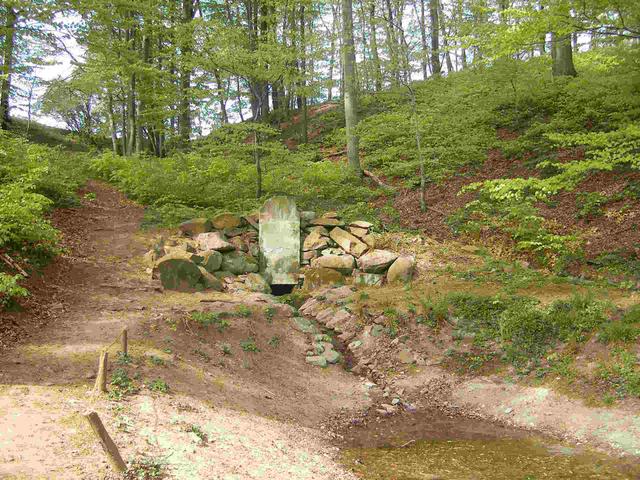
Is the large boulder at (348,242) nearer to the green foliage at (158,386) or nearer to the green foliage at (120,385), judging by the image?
the green foliage at (158,386)

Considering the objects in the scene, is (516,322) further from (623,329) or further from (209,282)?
(209,282)

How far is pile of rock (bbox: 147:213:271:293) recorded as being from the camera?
939 centimetres

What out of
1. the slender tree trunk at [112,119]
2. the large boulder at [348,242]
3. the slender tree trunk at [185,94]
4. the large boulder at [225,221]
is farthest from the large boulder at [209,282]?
the slender tree trunk at [112,119]

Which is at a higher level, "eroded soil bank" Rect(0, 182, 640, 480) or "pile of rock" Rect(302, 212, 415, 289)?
"pile of rock" Rect(302, 212, 415, 289)

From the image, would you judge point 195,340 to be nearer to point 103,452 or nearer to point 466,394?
point 103,452

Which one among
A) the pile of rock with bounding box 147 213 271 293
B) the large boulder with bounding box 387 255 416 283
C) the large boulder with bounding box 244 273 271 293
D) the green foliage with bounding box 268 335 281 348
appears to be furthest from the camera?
the large boulder with bounding box 244 273 271 293

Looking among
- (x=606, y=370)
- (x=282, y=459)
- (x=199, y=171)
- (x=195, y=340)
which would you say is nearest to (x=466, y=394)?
(x=606, y=370)

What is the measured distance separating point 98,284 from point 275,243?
4089 millimetres

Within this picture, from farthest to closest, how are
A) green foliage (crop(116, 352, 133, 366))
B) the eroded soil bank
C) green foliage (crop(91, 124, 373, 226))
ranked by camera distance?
green foliage (crop(91, 124, 373, 226)), green foliage (crop(116, 352, 133, 366)), the eroded soil bank

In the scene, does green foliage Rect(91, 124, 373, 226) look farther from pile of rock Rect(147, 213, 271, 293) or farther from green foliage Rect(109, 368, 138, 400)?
green foliage Rect(109, 368, 138, 400)

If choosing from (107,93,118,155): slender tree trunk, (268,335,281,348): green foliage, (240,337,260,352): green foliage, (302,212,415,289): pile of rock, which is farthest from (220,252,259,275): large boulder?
(107,93,118,155): slender tree trunk

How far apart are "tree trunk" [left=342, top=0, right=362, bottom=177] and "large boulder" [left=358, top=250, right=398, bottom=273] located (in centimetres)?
560

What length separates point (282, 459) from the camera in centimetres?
450

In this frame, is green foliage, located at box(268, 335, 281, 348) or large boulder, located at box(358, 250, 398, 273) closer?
green foliage, located at box(268, 335, 281, 348)
